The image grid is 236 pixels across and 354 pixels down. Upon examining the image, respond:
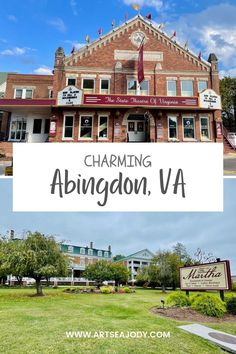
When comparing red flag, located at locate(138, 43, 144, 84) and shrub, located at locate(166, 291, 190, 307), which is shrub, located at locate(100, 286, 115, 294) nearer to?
→ shrub, located at locate(166, 291, 190, 307)

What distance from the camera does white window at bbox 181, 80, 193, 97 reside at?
1966 cm

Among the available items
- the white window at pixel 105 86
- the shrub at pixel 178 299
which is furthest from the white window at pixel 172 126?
the shrub at pixel 178 299

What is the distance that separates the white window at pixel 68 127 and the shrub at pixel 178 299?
1146cm

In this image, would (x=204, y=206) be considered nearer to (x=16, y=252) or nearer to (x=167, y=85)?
(x=16, y=252)

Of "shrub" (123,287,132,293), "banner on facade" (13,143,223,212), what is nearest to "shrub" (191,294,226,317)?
"shrub" (123,287,132,293)

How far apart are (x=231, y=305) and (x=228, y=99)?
87.4 ft

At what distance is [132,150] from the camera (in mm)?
7691

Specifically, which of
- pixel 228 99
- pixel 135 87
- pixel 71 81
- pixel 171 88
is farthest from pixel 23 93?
pixel 228 99

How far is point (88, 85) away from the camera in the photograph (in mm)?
19656

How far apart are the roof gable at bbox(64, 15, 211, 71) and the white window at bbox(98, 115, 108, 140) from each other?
3.60 m

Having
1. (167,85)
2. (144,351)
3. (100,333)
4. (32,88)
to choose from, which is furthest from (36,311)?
(32,88)

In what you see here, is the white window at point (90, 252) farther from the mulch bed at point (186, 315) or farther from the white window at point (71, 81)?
the white window at point (71, 81)

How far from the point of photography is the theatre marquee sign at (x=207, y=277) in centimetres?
973

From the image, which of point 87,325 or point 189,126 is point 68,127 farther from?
point 87,325
